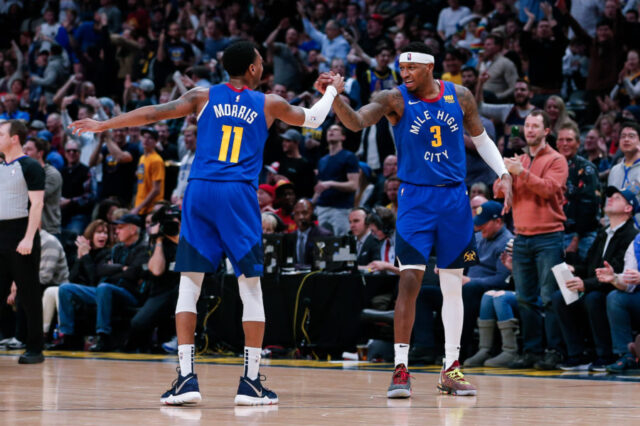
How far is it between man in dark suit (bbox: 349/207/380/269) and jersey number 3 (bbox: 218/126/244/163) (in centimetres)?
488

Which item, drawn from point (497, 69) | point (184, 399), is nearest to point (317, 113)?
point (184, 399)

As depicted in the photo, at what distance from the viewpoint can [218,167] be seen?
228 inches

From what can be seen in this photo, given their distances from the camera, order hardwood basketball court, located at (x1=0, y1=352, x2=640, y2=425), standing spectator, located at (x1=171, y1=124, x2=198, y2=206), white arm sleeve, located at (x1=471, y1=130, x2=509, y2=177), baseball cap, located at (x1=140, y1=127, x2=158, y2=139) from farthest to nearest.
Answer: baseball cap, located at (x1=140, y1=127, x2=158, y2=139), standing spectator, located at (x1=171, y1=124, x2=198, y2=206), white arm sleeve, located at (x1=471, y1=130, x2=509, y2=177), hardwood basketball court, located at (x1=0, y1=352, x2=640, y2=425)

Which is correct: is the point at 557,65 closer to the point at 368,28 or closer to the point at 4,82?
the point at 368,28

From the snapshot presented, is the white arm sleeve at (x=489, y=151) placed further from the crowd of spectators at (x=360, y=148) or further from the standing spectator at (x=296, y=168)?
the standing spectator at (x=296, y=168)

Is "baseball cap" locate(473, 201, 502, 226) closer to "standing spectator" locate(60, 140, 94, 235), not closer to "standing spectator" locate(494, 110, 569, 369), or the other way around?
"standing spectator" locate(494, 110, 569, 369)

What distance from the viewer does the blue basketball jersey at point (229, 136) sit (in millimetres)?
5793

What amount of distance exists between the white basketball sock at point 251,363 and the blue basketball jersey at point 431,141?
66.6 inches

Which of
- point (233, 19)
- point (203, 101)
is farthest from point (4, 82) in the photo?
point (203, 101)

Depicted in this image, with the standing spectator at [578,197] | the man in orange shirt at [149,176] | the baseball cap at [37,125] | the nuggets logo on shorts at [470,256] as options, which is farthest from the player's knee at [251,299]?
the baseball cap at [37,125]

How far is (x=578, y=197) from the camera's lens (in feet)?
31.9

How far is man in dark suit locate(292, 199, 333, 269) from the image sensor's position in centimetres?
1120

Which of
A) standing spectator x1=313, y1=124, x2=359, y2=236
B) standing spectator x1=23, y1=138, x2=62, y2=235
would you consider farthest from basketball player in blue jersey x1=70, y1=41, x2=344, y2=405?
standing spectator x1=23, y1=138, x2=62, y2=235

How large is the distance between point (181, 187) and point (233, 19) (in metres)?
5.84
